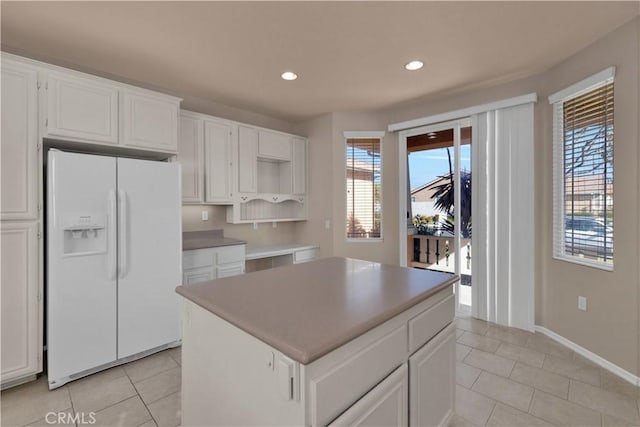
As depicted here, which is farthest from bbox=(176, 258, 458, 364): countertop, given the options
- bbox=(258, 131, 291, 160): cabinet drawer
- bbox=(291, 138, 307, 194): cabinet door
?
bbox=(291, 138, 307, 194): cabinet door

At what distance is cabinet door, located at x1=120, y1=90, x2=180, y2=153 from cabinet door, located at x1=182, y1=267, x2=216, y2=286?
47.2 inches

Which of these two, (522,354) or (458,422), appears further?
(522,354)

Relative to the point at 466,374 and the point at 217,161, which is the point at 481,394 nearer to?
the point at 466,374

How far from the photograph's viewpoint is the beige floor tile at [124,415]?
183 centimetres

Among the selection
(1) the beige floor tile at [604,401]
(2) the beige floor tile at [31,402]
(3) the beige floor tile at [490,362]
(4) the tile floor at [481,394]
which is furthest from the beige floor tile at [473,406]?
(2) the beige floor tile at [31,402]

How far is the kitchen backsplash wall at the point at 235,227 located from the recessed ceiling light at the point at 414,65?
2626 mm

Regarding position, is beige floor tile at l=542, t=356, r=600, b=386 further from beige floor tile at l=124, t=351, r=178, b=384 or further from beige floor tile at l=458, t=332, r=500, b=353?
beige floor tile at l=124, t=351, r=178, b=384

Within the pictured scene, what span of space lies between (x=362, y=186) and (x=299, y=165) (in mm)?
975

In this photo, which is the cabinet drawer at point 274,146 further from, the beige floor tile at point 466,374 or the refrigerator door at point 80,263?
the beige floor tile at point 466,374

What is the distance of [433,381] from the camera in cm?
151

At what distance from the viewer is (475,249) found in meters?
3.46

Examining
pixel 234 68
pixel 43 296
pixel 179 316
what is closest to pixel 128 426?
pixel 179 316

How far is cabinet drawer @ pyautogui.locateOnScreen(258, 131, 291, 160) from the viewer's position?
3940mm

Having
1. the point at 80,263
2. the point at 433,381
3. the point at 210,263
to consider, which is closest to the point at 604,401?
the point at 433,381
